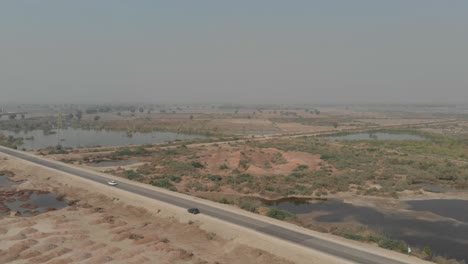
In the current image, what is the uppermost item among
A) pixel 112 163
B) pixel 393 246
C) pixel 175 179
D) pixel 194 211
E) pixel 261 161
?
pixel 194 211

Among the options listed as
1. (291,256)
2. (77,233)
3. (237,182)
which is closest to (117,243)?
(77,233)

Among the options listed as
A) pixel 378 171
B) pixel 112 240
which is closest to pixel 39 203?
pixel 112 240

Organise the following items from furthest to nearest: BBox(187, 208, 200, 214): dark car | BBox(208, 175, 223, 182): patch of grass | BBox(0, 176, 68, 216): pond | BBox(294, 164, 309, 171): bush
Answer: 1. BBox(294, 164, 309, 171): bush
2. BBox(208, 175, 223, 182): patch of grass
3. BBox(0, 176, 68, 216): pond
4. BBox(187, 208, 200, 214): dark car

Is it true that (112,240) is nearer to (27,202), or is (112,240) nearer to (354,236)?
(27,202)

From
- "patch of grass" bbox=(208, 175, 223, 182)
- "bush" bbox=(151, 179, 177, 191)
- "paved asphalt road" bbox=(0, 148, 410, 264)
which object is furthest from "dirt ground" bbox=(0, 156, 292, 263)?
"patch of grass" bbox=(208, 175, 223, 182)

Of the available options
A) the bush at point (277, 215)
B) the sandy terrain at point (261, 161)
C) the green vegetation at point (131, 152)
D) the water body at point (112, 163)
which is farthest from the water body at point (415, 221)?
the green vegetation at point (131, 152)

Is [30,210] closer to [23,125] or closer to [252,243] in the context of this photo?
[252,243]

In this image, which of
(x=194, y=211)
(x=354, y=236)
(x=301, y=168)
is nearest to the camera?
(x=354, y=236)

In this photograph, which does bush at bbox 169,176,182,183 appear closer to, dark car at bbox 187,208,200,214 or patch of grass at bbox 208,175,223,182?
patch of grass at bbox 208,175,223,182

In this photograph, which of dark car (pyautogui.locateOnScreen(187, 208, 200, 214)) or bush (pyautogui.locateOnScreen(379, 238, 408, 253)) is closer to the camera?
bush (pyautogui.locateOnScreen(379, 238, 408, 253))
